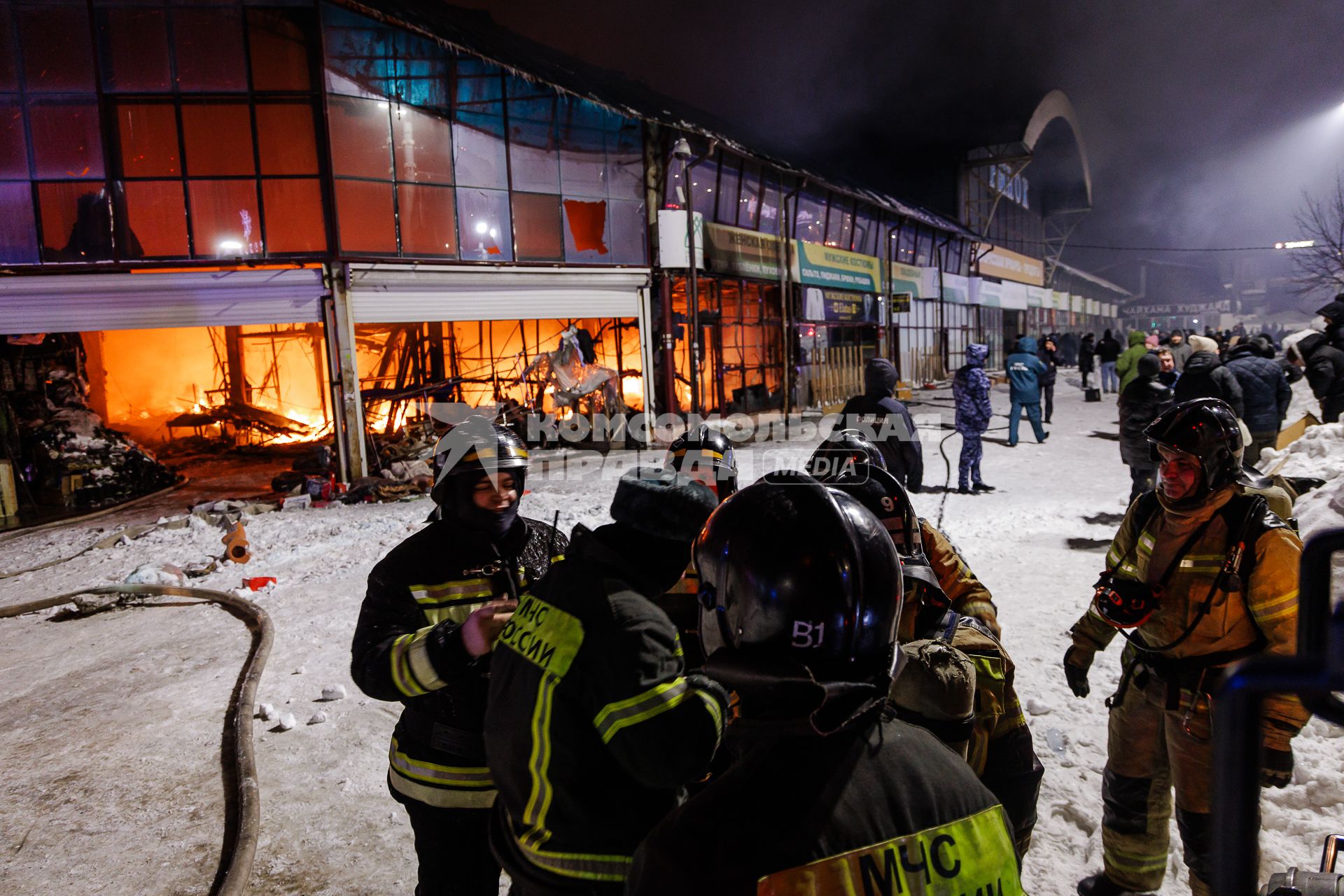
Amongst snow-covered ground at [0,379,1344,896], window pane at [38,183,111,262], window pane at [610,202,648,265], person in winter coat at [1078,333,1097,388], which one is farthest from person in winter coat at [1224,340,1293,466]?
window pane at [38,183,111,262]

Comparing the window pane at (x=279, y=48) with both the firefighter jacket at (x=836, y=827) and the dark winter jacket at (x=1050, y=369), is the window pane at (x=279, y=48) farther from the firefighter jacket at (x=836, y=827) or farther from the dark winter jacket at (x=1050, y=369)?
the dark winter jacket at (x=1050, y=369)

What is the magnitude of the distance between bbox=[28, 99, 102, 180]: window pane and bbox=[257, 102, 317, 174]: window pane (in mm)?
2564

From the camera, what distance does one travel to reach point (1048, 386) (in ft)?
51.1

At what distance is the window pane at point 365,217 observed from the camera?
1259cm

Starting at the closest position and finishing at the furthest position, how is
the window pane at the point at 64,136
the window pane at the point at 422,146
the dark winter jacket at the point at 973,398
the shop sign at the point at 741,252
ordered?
the dark winter jacket at the point at 973,398 → the window pane at the point at 64,136 → the window pane at the point at 422,146 → the shop sign at the point at 741,252

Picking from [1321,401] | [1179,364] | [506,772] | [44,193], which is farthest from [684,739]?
[1179,364]

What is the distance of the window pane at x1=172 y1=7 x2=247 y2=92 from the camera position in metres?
11.9

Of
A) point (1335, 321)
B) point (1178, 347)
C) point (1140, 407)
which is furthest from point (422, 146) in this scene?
point (1178, 347)

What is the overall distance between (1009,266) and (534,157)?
31.2 meters

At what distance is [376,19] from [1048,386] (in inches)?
603

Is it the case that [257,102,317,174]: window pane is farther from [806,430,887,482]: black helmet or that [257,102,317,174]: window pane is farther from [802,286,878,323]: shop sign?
[802,286,878,323]: shop sign

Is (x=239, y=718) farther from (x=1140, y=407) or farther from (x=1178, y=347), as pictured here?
(x=1178, y=347)

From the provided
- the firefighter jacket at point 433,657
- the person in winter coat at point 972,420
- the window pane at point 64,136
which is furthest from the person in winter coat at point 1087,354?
the window pane at point 64,136

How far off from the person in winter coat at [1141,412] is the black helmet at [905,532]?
5893 mm
